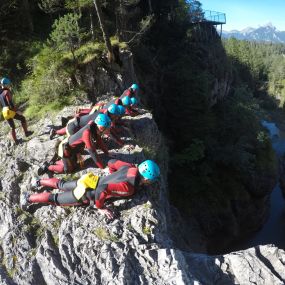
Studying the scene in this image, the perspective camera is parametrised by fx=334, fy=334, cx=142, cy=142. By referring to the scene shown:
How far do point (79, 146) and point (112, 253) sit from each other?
134 inches

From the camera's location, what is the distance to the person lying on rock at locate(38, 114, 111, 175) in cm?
935

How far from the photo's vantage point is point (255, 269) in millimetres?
7676

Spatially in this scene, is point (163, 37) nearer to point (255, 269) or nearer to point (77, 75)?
point (77, 75)

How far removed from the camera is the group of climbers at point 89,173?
7986 mm

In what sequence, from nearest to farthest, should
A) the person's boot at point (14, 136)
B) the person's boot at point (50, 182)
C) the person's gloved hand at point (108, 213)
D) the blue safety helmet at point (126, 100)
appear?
1. the person's gloved hand at point (108, 213)
2. the person's boot at point (50, 182)
3. the person's boot at point (14, 136)
4. the blue safety helmet at point (126, 100)

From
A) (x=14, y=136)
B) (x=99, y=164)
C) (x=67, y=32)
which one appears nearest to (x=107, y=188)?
(x=99, y=164)

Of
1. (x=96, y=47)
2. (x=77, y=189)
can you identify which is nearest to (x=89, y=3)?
(x=96, y=47)

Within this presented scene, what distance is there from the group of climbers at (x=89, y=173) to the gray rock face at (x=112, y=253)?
1.38ft

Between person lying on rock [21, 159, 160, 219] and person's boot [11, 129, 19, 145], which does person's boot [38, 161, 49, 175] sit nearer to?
person lying on rock [21, 159, 160, 219]

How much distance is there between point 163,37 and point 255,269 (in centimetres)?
2351

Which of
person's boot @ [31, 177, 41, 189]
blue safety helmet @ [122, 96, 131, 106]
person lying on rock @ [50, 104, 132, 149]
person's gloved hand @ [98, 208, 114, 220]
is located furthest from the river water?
person's gloved hand @ [98, 208, 114, 220]

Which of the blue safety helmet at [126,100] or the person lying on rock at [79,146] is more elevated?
the blue safety helmet at [126,100]

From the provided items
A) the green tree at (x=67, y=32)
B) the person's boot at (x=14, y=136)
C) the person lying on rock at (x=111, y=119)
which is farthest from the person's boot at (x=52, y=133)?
the green tree at (x=67, y=32)

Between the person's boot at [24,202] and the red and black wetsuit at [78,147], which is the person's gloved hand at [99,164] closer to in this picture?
the red and black wetsuit at [78,147]
